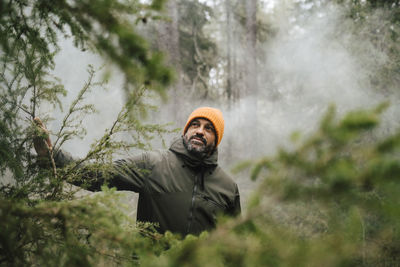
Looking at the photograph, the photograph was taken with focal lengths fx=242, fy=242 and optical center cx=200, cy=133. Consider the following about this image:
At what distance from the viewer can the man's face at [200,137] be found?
2.49 meters

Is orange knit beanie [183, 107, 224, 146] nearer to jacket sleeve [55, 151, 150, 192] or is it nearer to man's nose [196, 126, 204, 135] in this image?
man's nose [196, 126, 204, 135]

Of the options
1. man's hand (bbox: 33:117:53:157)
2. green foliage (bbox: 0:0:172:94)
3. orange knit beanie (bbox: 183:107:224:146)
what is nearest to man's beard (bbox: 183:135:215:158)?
orange knit beanie (bbox: 183:107:224:146)

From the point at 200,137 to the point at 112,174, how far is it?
0.98 m

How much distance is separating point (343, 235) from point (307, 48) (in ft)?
45.5

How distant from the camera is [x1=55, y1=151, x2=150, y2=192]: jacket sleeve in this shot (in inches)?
62.1

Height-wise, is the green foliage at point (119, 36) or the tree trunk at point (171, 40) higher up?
the tree trunk at point (171, 40)

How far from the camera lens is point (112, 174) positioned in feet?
6.69

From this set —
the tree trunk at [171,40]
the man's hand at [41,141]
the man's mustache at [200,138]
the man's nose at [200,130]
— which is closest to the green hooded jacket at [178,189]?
the man's mustache at [200,138]

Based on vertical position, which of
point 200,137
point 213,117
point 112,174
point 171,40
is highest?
point 171,40

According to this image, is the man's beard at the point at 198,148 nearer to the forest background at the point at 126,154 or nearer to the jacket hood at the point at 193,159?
the jacket hood at the point at 193,159

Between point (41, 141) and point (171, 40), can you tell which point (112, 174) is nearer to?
point (41, 141)

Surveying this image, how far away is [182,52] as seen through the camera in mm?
12609

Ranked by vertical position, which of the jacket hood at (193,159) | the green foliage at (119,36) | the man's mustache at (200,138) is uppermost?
the green foliage at (119,36)

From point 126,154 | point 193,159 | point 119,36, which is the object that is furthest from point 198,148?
point 119,36
